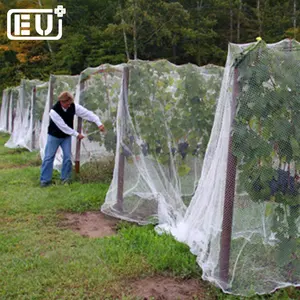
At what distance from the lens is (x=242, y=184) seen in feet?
9.83

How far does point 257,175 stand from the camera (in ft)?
9.68

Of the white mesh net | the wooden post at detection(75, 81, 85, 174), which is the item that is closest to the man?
the wooden post at detection(75, 81, 85, 174)

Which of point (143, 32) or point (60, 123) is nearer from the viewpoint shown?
point (60, 123)

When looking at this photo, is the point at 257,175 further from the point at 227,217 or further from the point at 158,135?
the point at 158,135

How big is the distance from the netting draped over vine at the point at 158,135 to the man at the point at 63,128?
4.35ft

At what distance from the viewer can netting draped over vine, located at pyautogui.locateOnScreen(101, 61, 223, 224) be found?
4.91 metres

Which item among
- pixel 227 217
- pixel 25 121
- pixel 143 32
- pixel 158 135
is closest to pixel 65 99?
pixel 158 135

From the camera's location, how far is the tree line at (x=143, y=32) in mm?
23984

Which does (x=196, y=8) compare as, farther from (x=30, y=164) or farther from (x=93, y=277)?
(x=93, y=277)

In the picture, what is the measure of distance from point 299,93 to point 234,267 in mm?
1250

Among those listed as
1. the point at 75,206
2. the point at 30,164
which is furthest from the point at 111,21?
the point at 75,206

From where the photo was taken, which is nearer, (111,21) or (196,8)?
(196,8)

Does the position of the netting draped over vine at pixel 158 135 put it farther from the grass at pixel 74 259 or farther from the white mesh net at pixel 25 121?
the white mesh net at pixel 25 121

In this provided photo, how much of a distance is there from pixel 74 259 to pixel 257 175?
1.66 m
